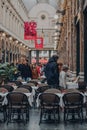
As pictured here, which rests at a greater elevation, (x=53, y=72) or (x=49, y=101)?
(x=53, y=72)

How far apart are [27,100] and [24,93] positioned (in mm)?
488

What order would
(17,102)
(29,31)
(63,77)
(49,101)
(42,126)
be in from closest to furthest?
1. (42,126)
2. (49,101)
3. (17,102)
4. (63,77)
5. (29,31)

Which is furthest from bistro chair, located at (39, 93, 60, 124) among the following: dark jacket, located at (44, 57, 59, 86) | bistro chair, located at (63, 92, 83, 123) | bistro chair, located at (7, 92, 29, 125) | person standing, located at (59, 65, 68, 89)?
dark jacket, located at (44, 57, 59, 86)

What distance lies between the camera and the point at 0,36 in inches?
1467

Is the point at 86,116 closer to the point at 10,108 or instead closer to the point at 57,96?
the point at 57,96

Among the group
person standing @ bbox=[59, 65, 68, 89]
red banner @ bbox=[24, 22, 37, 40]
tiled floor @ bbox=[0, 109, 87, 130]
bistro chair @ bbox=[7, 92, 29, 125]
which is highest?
red banner @ bbox=[24, 22, 37, 40]

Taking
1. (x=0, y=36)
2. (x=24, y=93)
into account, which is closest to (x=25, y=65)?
(x=24, y=93)

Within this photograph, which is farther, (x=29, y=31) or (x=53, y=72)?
(x=29, y=31)

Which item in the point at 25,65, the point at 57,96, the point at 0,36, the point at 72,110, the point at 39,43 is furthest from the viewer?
the point at 39,43

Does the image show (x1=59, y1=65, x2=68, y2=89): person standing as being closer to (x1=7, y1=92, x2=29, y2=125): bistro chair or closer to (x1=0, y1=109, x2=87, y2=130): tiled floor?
(x1=0, y1=109, x2=87, y2=130): tiled floor

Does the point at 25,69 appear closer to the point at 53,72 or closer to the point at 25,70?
the point at 25,70

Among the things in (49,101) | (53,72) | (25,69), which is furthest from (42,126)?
(25,69)

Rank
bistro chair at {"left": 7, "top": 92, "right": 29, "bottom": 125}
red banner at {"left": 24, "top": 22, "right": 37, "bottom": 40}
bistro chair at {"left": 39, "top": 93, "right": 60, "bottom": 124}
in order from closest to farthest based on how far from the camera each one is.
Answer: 1. bistro chair at {"left": 39, "top": 93, "right": 60, "bottom": 124}
2. bistro chair at {"left": 7, "top": 92, "right": 29, "bottom": 125}
3. red banner at {"left": 24, "top": 22, "right": 37, "bottom": 40}

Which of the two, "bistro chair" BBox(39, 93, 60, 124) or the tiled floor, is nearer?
the tiled floor
